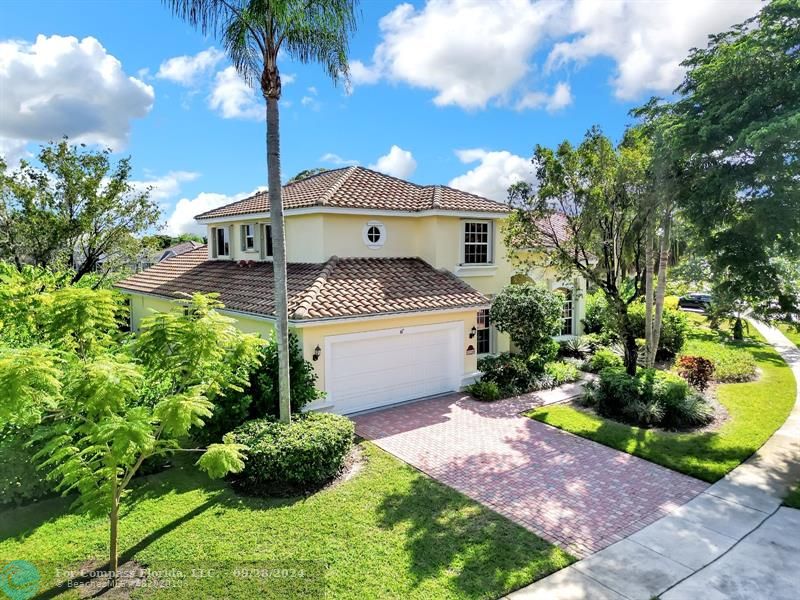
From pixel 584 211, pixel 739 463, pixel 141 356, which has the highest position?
pixel 584 211

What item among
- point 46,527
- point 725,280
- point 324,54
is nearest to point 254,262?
point 324,54

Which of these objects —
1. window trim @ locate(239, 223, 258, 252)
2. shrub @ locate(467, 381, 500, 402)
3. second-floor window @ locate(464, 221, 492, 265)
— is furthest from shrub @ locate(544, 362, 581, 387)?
window trim @ locate(239, 223, 258, 252)

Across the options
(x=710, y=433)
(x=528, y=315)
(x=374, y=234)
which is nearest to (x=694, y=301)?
(x=528, y=315)

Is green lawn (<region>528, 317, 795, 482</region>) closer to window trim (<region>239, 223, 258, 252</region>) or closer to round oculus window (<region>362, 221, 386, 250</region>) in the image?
round oculus window (<region>362, 221, 386, 250</region>)

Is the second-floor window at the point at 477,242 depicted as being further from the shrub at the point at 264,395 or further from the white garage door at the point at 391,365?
the shrub at the point at 264,395

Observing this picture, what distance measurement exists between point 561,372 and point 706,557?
1090 cm

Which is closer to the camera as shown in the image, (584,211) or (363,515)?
(363,515)

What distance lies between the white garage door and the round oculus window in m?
4.07

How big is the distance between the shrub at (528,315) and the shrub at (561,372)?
994 millimetres

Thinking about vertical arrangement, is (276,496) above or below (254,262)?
below

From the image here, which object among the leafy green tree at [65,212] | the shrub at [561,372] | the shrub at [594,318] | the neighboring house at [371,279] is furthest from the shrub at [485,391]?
the leafy green tree at [65,212]

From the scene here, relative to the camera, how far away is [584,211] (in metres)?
15.7

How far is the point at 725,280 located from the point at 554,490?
791cm

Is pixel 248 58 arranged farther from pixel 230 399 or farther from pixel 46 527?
pixel 46 527
